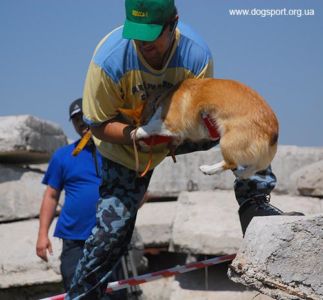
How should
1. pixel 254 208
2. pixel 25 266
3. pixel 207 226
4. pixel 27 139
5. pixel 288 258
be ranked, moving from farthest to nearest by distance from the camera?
pixel 27 139, pixel 207 226, pixel 25 266, pixel 254 208, pixel 288 258

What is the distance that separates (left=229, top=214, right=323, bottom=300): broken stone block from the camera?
3324mm

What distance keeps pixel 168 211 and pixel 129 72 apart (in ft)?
15.2

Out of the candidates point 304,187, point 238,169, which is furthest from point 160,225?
point 238,169

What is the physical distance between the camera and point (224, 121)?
11.5ft

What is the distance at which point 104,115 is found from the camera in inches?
151

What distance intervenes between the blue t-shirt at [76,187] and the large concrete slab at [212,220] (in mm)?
1883

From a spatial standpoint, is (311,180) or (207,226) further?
(311,180)

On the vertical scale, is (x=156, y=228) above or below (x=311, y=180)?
below

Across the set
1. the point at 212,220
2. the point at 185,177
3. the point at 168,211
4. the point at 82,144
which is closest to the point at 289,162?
the point at 185,177

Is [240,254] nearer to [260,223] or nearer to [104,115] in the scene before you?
[260,223]

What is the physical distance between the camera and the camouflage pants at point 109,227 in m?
3.99

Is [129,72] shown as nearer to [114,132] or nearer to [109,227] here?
[114,132]

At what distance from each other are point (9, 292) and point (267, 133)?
15.0 ft

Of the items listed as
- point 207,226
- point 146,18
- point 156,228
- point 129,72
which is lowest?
point 156,228
